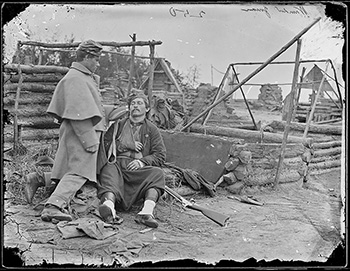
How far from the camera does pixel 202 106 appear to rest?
1388cm

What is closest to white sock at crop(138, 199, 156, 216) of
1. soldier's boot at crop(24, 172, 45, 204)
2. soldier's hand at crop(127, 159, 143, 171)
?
soldier's hand at crop(127, 159, 143, 171)

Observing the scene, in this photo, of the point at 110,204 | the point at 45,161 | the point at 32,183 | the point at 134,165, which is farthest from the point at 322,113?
the point at 32,183

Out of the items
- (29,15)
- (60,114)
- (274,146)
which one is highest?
(29,15)

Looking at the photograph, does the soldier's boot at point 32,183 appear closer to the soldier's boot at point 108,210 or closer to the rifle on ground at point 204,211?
the soldier's boot at point 108,210

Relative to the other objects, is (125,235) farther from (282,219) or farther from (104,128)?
(282,219)

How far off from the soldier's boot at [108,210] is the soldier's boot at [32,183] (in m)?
0.80

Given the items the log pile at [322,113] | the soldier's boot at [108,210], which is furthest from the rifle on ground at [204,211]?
the log pile at [322,113]

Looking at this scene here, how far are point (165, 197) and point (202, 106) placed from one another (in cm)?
873

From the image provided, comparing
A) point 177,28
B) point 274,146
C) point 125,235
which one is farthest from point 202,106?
point 125,235

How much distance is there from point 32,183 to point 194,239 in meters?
1.93

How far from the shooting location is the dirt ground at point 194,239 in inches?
144

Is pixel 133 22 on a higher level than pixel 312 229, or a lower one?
higher

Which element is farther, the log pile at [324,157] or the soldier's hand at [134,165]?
the log pile at [324,157]

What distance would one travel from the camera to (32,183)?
478 cm
